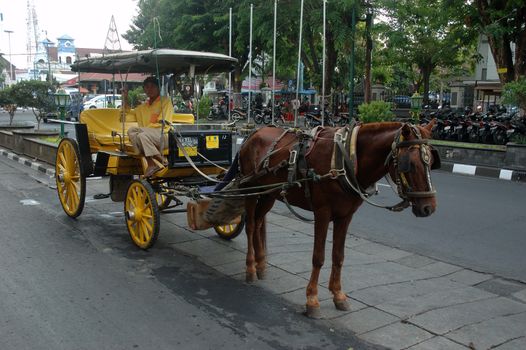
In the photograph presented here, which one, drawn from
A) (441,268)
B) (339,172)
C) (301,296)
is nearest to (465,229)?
(441,268)

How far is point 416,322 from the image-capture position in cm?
414

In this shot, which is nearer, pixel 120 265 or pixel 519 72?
pixel 120 265

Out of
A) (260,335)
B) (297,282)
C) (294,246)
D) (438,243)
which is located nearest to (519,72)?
(438,243)

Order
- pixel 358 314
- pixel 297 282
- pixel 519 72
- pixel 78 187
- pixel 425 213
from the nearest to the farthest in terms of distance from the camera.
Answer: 1. pixel 425 213
2. pixel 358 314
3. pixel 297 282
4. pixel 78 187
5. pixel 519 72

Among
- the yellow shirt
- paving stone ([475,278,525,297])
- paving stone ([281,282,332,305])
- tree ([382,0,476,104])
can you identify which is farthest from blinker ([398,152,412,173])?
tree ([382,0,476,104])

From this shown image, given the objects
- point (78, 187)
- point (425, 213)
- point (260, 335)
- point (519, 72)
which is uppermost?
point (519, 72)

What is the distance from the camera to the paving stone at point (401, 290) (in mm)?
4652

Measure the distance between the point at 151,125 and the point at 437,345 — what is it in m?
4.33

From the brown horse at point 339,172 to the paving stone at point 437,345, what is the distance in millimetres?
779

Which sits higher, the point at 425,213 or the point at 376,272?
the point at 425,213

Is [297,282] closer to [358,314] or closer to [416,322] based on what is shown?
[358,314]

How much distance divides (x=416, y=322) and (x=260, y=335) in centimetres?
128

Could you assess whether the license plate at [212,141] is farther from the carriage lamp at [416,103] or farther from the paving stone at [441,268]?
the carriage lamp at [416,103]

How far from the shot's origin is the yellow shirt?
6520mm
